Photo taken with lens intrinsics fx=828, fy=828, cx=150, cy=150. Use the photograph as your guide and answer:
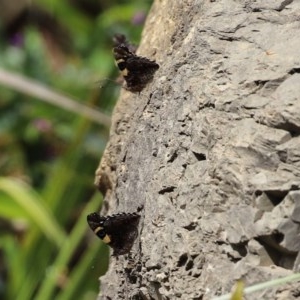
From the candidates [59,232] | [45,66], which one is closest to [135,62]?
[59,232]

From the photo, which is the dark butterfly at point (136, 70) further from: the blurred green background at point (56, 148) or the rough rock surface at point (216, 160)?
the blurred green background at point (56, 148)

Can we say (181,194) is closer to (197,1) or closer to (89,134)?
(197,1)

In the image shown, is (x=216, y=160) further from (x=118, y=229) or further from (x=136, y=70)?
(x=136, y=70)

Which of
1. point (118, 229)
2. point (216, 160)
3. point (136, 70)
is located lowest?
point (118, 229)

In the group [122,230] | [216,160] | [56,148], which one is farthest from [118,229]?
[56,148]

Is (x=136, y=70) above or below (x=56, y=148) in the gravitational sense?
above

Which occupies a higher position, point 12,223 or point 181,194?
point 181,194
